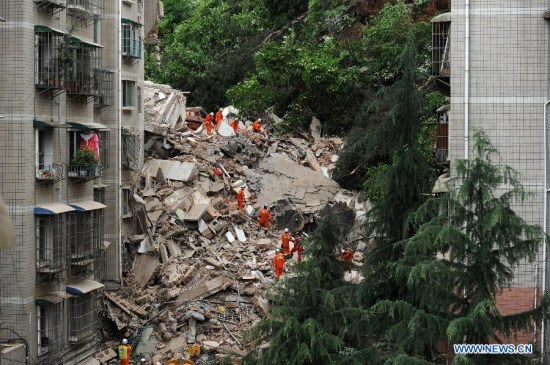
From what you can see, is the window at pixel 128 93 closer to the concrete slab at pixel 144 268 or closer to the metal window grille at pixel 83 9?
the concrete slab at pixel 144 268

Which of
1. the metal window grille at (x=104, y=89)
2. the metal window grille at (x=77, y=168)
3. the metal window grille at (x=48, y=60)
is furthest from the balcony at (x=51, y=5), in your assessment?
the metal window grille at (x=104, y=89)

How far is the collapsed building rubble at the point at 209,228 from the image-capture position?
25953mm

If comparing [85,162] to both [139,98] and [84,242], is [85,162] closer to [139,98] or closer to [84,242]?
[84,242]

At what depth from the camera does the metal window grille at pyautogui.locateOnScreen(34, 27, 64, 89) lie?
20.9 meters

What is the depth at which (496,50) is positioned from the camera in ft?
61.1

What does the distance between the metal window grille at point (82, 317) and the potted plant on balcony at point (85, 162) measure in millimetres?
3131

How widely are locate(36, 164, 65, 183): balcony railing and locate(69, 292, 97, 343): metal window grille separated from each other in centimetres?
326

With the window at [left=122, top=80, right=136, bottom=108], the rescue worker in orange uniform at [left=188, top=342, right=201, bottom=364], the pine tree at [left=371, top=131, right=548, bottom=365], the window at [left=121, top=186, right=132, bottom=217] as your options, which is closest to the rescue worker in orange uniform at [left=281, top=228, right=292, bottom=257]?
the window at [left=121, top=186, right=132, bottom=217]

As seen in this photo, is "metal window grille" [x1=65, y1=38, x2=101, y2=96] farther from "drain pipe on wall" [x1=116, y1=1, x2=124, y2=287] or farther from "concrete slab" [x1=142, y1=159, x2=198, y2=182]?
"concrete slab" [x1=142, y1=159, x2=198, y2=182]

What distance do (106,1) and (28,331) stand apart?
1275cm

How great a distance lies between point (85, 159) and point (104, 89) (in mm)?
5233

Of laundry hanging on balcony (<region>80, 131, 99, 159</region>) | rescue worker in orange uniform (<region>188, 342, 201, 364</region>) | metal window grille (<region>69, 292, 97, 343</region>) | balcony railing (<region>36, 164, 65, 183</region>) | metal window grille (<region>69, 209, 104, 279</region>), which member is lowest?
rescue worker in orange uniform (<region>188, 342, 201, 364</region>)

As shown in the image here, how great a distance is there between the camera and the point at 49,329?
21.6 m

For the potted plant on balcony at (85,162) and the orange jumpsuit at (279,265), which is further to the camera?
the orange jumpsuit at (279,265)
